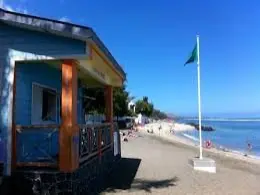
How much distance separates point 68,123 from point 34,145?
1.71 m

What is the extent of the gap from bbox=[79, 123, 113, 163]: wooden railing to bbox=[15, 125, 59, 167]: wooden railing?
2.08 feet

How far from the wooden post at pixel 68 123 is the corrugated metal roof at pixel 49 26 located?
0.62 metres

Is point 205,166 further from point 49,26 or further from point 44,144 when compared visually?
point 49,26

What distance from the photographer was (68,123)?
26.2ft

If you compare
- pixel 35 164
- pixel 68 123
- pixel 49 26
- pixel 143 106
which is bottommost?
pixel 35 164

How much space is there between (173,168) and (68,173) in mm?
7538

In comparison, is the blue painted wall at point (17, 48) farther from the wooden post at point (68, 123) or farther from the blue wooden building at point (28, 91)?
the wooden post at point (68, 123)

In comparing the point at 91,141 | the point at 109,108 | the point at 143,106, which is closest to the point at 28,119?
the point at 91,141

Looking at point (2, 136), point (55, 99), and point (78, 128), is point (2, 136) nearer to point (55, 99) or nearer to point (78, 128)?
point (78, 128)

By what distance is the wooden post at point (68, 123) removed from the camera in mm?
7922

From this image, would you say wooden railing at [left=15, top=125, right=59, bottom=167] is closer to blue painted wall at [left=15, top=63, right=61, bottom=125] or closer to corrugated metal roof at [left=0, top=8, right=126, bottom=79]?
blue painted wall at [left=15, top=63, right=61, bottom=125]

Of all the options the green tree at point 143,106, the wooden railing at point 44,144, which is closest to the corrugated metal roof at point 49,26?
the wooden railing at point 44,144

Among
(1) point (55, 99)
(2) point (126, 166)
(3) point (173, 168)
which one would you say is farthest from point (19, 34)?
(3) point (173, 168)

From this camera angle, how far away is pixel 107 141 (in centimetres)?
1284
